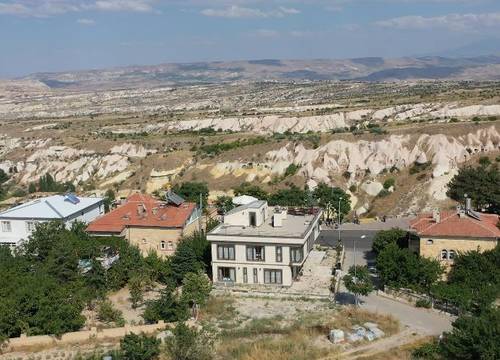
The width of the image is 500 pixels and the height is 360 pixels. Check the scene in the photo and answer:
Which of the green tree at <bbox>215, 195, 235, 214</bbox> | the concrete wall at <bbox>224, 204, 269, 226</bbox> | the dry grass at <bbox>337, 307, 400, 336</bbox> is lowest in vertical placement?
the dry grass at <bbox>337, 307, 400, 336</bbox>

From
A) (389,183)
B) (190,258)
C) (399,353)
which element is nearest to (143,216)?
(190,258)

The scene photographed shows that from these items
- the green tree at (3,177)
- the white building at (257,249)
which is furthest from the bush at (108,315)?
the green tree at (3,177)

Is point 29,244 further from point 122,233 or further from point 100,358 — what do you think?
point 100,358

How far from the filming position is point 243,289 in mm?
40656

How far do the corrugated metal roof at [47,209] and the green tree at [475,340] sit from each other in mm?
32418

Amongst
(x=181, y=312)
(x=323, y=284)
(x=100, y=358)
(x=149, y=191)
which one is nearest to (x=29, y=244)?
(x=181, y=312)

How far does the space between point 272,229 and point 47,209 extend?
1938 centimetres

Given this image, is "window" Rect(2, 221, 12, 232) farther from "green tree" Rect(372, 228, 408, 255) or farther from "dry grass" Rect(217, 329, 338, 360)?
"green tree" Rect(372, 228, 408, 255)

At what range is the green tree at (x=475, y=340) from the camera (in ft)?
81.5

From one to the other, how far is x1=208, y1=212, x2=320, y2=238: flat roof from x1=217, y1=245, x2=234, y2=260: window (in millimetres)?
976

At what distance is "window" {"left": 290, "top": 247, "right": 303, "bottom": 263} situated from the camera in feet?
134

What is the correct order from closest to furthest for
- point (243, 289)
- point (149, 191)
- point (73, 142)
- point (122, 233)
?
point (243, 289) → point (122, 233) → point (149, 191) → point (73, 142)

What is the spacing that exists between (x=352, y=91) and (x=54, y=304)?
146030 mm

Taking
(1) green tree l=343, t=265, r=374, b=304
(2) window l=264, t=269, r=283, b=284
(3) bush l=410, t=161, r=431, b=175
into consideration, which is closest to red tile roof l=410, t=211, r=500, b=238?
(1) green tree l=343, t=265, r=374, b=304
